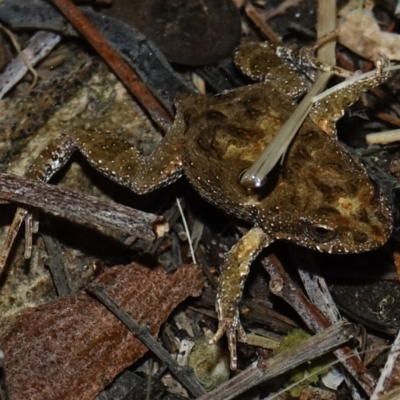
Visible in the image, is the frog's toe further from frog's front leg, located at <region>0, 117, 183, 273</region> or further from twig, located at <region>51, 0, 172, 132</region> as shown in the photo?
twig, located at <region>51, 0, 172, 132</region>

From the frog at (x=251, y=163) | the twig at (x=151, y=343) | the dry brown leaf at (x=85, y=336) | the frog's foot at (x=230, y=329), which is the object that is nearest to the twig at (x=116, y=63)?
the frog at (x=251, y=163)

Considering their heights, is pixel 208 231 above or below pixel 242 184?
below

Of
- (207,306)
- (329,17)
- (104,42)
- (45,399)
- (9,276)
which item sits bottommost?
(207,306)

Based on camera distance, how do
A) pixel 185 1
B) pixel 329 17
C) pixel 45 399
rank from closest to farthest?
pixel 45 399
pixel 329 17
pixel 185 1

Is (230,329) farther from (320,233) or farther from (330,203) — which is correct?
(330,203)

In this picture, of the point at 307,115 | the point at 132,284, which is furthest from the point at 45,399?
the point at 307,115

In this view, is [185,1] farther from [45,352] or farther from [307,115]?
[45,352]
